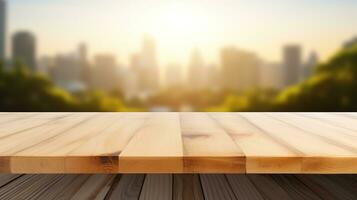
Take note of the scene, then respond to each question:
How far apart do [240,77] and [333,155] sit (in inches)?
688

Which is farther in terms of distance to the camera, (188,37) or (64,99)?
(188,37)

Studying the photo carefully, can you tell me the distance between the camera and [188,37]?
59.6 feet

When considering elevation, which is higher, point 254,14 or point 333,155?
point 254,14

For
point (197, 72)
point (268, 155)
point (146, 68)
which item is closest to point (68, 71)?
point (146, 68)

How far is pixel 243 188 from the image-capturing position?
4.16 feet


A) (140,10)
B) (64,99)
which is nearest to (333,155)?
(64,99)

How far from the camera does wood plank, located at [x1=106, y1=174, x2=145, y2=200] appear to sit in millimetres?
1163

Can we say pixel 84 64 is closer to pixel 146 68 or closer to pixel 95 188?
pixel 146 68

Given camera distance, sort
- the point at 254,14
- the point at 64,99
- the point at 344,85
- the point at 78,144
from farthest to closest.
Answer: the point at 254,14, the point at 64,99, the point at 344,85, the point at 78,144

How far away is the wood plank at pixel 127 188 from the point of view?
116cm

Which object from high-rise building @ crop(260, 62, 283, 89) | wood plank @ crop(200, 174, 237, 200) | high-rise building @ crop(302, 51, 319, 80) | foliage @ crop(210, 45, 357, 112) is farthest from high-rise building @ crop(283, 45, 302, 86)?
wood plank @ crop(200, 174, 237, 200)

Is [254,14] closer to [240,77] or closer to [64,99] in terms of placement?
[240,77]

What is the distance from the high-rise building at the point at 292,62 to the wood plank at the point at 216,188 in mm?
16015

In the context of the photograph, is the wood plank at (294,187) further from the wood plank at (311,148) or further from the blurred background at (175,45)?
the blurred background at (175,45)
